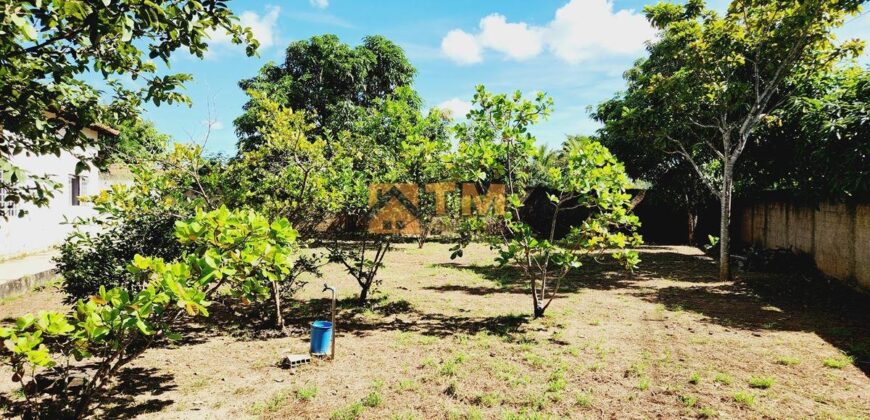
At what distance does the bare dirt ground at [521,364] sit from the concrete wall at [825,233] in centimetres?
184

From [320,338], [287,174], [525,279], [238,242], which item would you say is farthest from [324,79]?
[238,242]

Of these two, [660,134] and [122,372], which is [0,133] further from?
[660,134]

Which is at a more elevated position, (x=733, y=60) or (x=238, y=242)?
(x=733, y=60)

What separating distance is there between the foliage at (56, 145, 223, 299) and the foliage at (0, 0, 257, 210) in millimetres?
1964

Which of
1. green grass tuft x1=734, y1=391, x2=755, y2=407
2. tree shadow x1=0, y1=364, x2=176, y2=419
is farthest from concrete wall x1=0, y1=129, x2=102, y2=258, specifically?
green grass tuft x1=734, y1=391, x2=755, y2=407

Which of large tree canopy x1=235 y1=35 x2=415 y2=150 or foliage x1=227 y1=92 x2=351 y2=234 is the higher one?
large tree canopy x1=235 y1=35 x2=415 y2=150

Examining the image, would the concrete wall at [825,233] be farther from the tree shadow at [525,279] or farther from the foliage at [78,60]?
the foliage at [78,60]

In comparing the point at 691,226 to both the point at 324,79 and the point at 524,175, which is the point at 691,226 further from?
the point at 324,79

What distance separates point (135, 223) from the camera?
6004mm

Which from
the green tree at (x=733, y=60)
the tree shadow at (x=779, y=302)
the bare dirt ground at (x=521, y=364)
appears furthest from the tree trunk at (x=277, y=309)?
the green tree at (x=733, y=60)

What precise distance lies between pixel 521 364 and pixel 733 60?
350 inches

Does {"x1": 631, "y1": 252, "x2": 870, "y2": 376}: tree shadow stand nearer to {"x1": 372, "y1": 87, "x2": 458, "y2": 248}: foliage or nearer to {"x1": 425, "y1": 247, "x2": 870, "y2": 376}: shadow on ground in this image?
{"x1": 425, "y1": 247, "x2": 870, "y2": 376}: shadow on ground

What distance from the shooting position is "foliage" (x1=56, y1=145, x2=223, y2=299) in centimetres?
559

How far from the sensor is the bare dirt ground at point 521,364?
4219 millimetres
